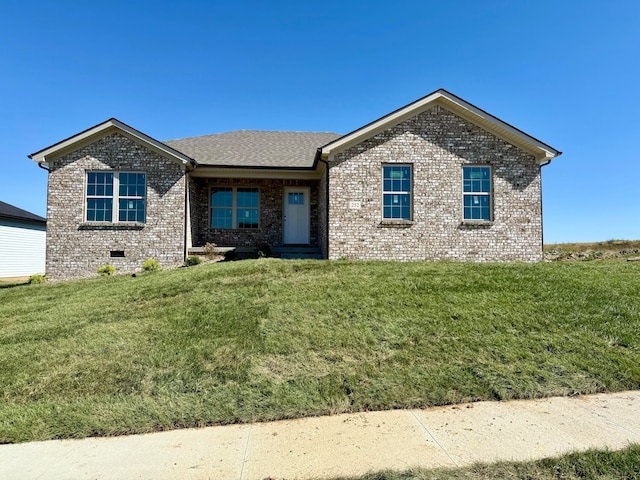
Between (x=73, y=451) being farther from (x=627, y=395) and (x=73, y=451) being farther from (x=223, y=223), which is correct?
(x=223, y=223)

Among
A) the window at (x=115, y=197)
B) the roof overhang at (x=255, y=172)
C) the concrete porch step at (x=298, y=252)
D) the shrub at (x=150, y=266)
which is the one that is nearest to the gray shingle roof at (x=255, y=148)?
the roof overhang at (x=255, y=172)

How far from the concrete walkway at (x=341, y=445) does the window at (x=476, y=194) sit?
967cm

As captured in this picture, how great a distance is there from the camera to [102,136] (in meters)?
14.2

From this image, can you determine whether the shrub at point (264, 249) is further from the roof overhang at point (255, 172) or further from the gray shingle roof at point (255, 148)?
the gray shingle roof at point (255, 148)

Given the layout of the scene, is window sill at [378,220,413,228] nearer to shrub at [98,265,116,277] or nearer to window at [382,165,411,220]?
window at [382,165,411,220]

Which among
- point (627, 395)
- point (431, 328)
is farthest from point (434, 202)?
point (627, 395)

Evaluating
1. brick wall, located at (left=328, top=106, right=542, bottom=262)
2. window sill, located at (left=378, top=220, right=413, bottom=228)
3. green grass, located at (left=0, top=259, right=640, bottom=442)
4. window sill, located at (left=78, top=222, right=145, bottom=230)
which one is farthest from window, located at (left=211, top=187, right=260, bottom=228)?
green grass, located at (left=0, top=259, right=640, bottom=442)

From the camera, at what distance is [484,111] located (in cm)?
1301

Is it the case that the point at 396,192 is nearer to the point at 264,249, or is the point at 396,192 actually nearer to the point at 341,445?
the point at 264,249

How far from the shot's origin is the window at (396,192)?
13.3 meters

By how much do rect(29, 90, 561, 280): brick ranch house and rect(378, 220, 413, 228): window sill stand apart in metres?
0.04

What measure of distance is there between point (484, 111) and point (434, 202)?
3.49 metres

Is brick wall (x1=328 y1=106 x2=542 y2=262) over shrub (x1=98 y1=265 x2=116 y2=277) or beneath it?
over

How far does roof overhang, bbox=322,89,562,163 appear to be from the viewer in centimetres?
1294
